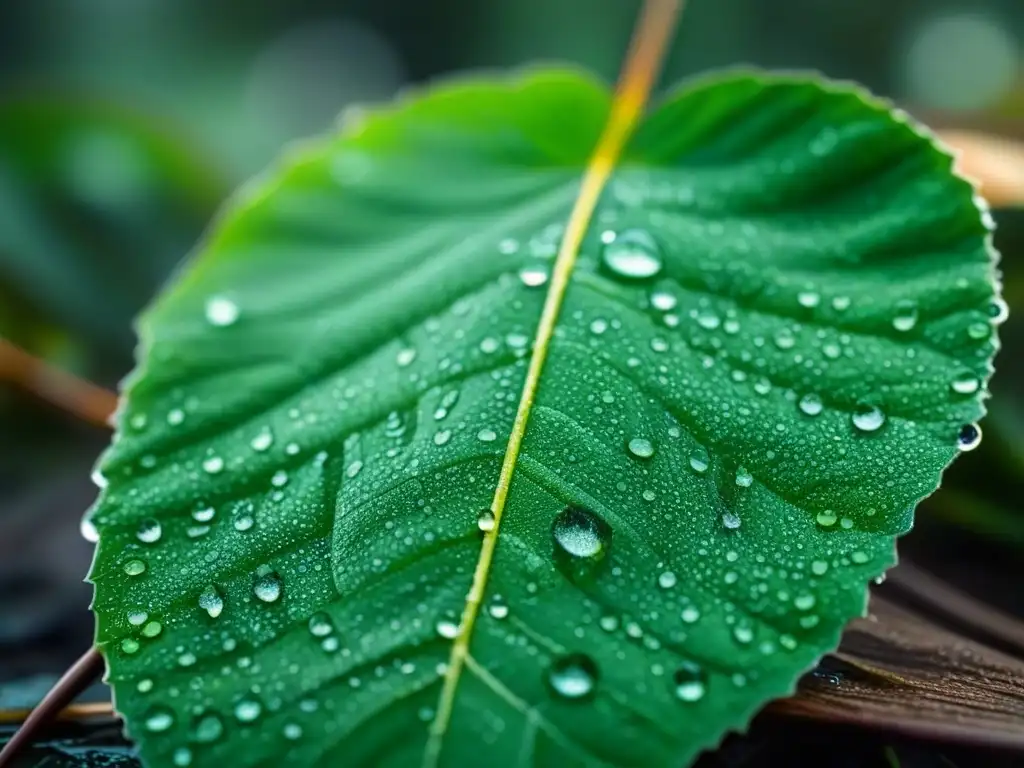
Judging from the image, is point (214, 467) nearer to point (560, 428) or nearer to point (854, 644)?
point (560, 428)

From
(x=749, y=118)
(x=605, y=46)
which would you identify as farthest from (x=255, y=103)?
(x=749, y=118)

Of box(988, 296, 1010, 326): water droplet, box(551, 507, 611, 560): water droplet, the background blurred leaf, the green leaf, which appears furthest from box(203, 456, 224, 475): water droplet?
the background blurred leaf

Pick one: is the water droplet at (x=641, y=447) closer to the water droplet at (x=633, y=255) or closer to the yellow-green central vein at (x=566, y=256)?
the yellow-green central vein at (x=566, y=256)

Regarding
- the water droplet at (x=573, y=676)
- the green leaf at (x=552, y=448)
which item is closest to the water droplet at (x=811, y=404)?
the green leaf at (x=552, y=448)

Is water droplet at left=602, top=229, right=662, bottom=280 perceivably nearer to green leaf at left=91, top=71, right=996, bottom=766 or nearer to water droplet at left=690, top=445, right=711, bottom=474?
green leaf at left=91, top=71, right=996, bottom=766

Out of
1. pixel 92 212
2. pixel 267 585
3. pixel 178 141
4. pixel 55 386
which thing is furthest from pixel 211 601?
pixel 178 141

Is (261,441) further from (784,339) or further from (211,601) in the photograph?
(784,339)
